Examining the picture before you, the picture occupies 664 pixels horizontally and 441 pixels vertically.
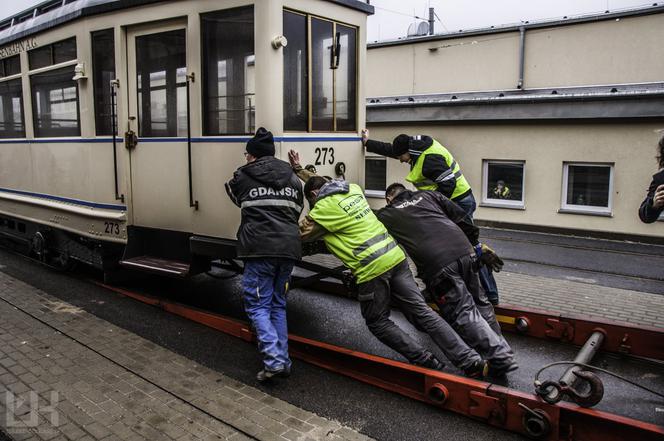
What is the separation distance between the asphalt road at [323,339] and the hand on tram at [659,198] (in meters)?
1.42

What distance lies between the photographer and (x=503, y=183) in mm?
11492

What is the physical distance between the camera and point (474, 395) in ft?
12.5

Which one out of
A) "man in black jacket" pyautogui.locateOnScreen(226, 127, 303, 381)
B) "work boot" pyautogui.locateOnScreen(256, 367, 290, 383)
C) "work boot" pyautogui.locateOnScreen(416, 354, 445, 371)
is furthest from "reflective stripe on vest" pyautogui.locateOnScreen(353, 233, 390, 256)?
"work boot" pyautogui.locateOnScreen(256, 367, 290, 383)

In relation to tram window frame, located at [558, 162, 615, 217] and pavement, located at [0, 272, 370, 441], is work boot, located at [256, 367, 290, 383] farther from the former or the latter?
tram window frame, located at [558, 162, 615, 217]

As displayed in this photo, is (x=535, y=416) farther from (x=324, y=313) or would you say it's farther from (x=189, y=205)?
(x=189, y=205)

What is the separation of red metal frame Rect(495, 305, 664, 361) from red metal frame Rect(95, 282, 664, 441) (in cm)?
4

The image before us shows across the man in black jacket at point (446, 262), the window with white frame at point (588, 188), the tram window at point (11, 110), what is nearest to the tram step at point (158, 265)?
the man in black jacket at point (446, 262)

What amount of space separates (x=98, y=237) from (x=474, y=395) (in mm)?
4594

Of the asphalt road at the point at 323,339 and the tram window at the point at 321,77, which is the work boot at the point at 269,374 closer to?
the asphalt road at the point at 323,339

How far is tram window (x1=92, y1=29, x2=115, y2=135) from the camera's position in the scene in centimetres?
618

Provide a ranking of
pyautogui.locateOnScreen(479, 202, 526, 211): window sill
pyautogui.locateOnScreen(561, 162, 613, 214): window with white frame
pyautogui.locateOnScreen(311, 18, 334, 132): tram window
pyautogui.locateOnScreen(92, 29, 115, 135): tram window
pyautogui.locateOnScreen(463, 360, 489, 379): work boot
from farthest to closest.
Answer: pyautogui.locateOnScreen(479, 202, 526, 211): window sill → pyautogui.locateOnScreen(561, 162, 613, 214): window with white frame → pyautogui.locateOnScreen(92, 29, 115, 135): tram window → pyautogui.locateOnScreen(311, 18, 334, 132): tram window → pyautogui.locateOnScreen(463, 360, 489, 379): work boot

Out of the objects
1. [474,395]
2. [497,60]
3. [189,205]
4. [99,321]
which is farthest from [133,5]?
[497,60]

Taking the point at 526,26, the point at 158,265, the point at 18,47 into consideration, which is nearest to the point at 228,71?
the point at 158,265

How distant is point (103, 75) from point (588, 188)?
8415 millimetres
